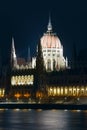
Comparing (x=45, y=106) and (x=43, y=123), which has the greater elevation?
(x=45, y=106)

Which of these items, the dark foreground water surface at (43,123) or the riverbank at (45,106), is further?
the riverbank at (45,106)

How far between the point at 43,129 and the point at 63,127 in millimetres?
3813

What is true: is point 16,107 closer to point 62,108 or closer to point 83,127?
point 62,108

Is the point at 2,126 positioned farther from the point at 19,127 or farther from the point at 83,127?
the point at 83,127

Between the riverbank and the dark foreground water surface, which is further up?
the riverbank

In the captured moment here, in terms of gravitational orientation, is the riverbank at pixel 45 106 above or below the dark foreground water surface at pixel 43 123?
above

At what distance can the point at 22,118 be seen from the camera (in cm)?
12662

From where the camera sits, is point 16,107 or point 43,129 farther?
point 16,107

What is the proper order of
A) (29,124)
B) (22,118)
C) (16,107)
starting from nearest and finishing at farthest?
(29,124), (22,118), (16,107)

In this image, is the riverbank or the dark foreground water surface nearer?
the dark foreground water surface

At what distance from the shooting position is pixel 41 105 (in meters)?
188

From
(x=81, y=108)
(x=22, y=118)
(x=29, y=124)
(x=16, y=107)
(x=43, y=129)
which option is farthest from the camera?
(x=16, y=107)

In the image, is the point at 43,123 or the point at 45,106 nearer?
the point at 43,123

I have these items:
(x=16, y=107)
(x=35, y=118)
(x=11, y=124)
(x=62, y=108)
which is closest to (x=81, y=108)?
(x=62, y=108)
